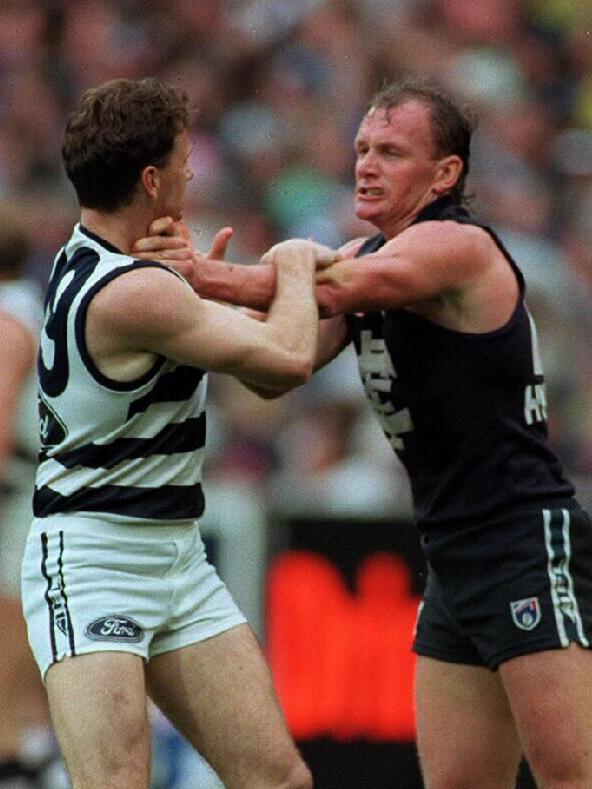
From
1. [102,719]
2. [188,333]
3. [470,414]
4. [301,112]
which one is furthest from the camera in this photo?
[301,112]

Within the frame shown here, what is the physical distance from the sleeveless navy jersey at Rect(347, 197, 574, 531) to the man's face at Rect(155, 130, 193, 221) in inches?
33.3

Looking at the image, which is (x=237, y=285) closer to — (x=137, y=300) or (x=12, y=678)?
Answer: (x=137, y=300)

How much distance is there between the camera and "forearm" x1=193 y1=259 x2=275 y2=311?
5125 millimetres

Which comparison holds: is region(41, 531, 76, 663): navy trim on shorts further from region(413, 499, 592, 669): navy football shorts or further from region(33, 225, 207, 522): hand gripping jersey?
region(413, 499, 592, 669): navy football shorts

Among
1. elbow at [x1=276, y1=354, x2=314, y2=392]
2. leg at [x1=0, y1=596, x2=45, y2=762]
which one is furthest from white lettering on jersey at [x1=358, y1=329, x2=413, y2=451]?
leg at [x1=0, y1=596, x2=45, y2=762]

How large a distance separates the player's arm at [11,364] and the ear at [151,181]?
215 centimetres

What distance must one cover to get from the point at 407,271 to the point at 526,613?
1.07 m

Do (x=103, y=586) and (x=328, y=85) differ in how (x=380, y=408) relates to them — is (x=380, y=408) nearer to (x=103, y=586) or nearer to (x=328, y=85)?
(x=103, y=586)

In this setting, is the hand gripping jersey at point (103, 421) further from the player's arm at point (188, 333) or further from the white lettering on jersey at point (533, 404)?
the white lettering on jersey at point (533, 404)

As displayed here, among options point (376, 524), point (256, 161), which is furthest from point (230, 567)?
point (256, 161)

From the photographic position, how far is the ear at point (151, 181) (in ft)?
15.6

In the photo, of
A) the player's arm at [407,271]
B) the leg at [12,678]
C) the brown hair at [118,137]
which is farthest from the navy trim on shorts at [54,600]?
the leg at [12,678]

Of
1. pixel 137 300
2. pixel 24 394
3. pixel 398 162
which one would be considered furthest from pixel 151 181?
pixel 24 394

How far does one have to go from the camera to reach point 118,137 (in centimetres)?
469
